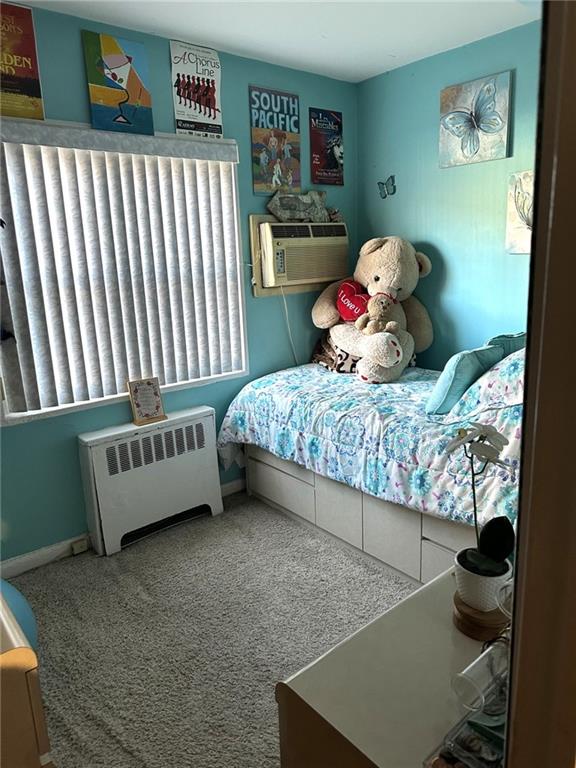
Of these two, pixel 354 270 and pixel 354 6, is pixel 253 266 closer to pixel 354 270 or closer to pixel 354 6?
pixel 354 270

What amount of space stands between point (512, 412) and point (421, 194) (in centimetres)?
182

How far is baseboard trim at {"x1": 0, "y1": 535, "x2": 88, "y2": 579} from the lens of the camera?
257cm

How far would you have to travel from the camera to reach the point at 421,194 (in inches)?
130

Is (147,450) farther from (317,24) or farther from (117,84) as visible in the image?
(317,24)

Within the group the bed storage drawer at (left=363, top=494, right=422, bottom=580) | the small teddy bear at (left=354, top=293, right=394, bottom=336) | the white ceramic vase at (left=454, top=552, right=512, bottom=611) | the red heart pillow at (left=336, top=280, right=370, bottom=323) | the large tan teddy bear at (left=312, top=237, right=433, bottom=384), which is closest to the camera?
the white ceramic vase at (left=454, top=552, right=512, bottom=611)

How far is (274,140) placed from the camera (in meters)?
3.20

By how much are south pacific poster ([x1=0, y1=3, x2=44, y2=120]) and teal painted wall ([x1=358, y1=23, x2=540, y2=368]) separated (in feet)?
6.78


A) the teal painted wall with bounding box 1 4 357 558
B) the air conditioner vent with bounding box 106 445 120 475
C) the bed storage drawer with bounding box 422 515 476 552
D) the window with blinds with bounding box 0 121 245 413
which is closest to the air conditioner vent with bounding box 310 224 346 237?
the teal painted wall with bounding box 1 4 357 558

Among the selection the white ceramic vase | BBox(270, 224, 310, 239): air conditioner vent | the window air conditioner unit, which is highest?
BBox(270, 224, 310, 239): air conditioner vent

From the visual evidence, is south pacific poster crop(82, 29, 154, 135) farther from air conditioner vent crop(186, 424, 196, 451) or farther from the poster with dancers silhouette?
air conditioner vent crop(186, 424, 196, 451)

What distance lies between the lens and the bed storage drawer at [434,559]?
7.34ft

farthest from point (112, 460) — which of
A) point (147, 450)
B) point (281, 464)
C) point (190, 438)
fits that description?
point (281, 464)

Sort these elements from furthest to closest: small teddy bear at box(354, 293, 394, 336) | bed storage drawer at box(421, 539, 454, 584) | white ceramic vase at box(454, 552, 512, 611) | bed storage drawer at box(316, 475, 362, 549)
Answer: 1. small teddy bear at box(354, 293, 394, 336)
2. bed storage drawer at box(316, 475, 362, 549)
3. bed storage drawer at box(421, 539, 454, 584)
4. white ceramic vase at box(454, 552, 512, 611)

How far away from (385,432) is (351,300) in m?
1.23
